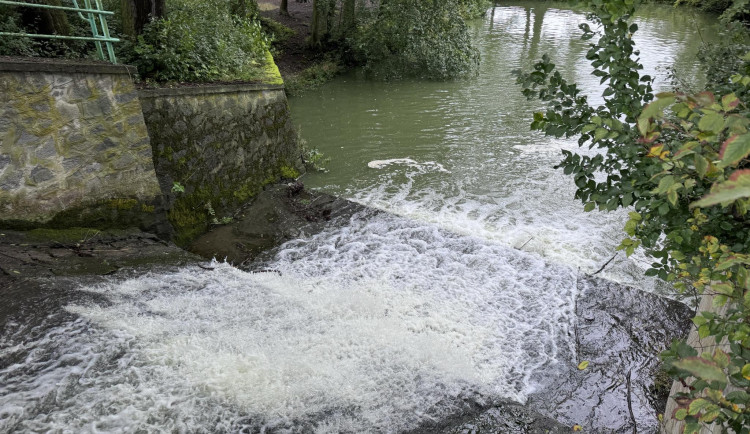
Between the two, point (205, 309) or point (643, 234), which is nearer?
point (643, 234)

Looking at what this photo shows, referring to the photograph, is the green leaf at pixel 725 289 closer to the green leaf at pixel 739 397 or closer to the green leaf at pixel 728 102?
the green leaf at pixel 739 397

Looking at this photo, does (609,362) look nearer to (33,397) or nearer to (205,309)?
(205,309)

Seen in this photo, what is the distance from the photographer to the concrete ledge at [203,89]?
5.98 metres

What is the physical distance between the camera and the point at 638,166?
232 cm

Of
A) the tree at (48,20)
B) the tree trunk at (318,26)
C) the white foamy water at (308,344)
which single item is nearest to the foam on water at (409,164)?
the white foamy water at (308,344)

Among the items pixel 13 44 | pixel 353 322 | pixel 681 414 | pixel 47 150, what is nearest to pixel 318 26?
pixel 13 44

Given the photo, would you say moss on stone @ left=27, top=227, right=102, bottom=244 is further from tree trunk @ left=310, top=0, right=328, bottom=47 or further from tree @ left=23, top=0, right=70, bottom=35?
tree trunk @ left=310, top=0, right=328, bottom=47

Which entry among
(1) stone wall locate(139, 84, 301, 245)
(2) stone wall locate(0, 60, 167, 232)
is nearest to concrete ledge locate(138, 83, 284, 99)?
(1) stone wall locate(139, 84, 301, 245)

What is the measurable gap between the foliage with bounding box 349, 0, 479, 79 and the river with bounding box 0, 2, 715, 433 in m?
6.74

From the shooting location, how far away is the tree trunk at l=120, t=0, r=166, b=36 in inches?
280

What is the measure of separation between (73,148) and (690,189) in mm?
5374

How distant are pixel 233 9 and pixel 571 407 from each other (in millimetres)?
13317

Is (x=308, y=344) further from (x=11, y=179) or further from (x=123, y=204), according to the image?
(x=11, y=179)

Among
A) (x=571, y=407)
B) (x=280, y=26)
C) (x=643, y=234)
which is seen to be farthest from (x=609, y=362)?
(x=280, y=26)
